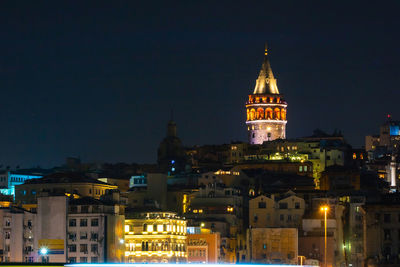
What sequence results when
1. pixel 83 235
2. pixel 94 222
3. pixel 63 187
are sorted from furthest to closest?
pixel 63 187 → pixel 94 222 → pixel 83 235

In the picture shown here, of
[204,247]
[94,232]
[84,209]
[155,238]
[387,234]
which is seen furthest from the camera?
[204,247]

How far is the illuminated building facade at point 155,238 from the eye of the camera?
122938mm

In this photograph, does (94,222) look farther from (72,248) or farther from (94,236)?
(72,248)

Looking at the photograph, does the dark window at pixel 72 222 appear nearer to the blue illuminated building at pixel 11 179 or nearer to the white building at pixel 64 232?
the white building at pixel 64 232

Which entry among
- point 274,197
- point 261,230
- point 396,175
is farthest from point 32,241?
point 396,175

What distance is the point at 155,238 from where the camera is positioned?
124812 mm

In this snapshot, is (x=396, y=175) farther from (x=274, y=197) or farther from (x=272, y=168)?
(x=274, y=197)

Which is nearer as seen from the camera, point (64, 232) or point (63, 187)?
point (64, 232)

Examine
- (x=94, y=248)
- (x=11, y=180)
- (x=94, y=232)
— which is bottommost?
(x=94, y=248)

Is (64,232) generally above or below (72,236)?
above

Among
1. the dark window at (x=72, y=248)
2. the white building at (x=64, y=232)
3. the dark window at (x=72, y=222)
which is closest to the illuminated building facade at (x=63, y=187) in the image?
the white building at (x=64, y=232)

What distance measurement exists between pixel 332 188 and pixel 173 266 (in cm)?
11701

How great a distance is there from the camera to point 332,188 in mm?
159500

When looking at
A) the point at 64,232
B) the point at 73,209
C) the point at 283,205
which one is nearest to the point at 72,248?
Result: the point at 64,232
